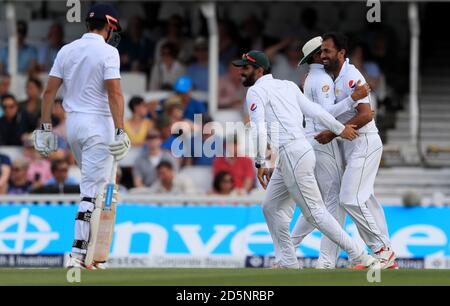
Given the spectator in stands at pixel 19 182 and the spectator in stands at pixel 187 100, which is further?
the spectator in stands at pixel 187 100

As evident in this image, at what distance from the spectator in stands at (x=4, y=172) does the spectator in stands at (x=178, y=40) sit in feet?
11.2

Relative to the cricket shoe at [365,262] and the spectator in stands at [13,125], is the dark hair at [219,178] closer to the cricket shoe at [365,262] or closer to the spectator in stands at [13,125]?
the spectator in stands at [13,125]

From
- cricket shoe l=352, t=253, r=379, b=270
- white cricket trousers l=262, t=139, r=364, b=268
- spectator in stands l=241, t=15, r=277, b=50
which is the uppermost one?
spectator in stands l=241, t=15, r=277, b=50

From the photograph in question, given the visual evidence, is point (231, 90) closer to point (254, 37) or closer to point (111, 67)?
point (254, 37)

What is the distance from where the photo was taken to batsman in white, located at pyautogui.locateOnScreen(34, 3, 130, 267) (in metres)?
12.7

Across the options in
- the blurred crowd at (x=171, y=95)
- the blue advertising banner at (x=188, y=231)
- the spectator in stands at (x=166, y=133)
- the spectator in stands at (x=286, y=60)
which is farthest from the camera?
the spectator in stands at (x=286, y=60)

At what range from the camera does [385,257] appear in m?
13.2

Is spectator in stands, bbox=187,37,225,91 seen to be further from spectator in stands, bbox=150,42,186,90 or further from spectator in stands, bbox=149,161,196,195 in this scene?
spectator in stands, bbox=149,161,196,195

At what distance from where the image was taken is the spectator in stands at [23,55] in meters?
22.6

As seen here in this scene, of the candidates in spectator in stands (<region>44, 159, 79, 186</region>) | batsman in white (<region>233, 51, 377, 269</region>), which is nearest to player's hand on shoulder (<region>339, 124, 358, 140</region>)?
batsman in white (<region>233, 51, 377, 269</region>)

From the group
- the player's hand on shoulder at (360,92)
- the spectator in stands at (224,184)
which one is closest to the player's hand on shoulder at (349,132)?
the player's hand on shoulder at (360,92)

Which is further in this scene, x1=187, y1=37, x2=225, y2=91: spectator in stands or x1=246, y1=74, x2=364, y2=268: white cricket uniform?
x1=187, y1=37, x2=225, y2=91: spectator in stands

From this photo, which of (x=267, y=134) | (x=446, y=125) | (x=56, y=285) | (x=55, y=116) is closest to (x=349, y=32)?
(x=446, y=125)

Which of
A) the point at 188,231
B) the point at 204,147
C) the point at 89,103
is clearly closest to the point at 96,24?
the point at 89,103
